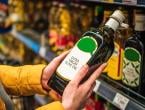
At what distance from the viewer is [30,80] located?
1.63m

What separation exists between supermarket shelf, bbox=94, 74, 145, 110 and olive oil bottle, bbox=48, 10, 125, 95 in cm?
27

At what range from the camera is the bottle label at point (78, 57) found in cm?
125

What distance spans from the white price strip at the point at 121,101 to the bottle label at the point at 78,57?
A: 341mm

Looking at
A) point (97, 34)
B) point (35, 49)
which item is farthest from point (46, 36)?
point (97, 34)

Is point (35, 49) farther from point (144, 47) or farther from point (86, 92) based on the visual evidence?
point (86, 92)

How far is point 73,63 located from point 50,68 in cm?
27

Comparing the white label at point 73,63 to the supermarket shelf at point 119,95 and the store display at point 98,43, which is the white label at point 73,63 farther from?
the supermarket shelf at point 119,95

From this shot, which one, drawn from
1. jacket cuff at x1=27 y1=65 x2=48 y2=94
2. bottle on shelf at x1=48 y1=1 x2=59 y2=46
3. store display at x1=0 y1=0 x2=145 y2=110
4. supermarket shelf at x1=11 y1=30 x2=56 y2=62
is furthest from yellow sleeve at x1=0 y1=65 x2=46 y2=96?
bottle on shelf at x1=48 y1=1 x2=59 y2=46

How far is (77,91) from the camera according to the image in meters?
1.19

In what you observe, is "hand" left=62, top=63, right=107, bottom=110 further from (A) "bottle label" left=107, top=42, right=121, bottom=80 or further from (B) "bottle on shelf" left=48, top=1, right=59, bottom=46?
(B) "bottle on shelf" left=48, top=1, right=59, bottom=46

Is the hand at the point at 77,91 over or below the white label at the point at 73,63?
Result: below

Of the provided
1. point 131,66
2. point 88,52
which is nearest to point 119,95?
point 131,66

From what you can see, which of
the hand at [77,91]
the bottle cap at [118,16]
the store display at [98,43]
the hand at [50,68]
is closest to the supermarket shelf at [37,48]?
the store display at [98,43]

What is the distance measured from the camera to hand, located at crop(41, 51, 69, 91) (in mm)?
1456
